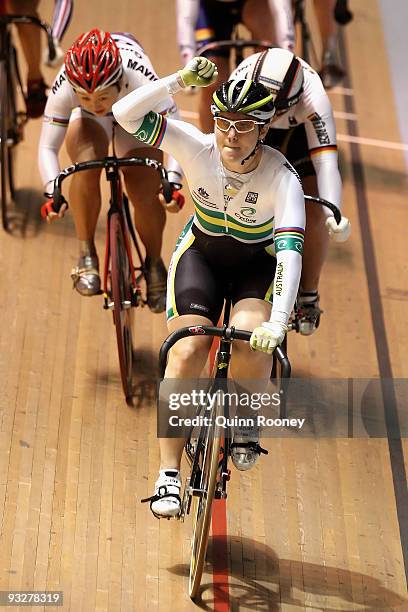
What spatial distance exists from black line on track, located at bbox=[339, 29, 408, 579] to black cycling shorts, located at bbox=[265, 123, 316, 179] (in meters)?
1.16

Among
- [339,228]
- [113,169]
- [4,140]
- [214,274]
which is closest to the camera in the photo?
[214,274]

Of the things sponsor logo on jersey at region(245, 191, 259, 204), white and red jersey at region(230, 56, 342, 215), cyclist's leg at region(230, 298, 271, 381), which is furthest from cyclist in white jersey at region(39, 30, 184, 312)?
cyclist's leg at region(230, 298, 271, 381)

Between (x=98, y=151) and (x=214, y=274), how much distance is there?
1135 millimetres

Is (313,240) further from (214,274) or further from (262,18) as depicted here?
(262,18)

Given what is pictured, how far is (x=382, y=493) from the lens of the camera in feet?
15.9

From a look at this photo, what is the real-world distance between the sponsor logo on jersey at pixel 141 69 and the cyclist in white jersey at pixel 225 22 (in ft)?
3.17

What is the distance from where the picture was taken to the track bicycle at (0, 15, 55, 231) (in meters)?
6.27

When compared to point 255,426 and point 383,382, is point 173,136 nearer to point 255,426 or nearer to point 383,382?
point 255,426

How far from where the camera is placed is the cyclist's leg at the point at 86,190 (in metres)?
5.09

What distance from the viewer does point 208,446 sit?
4000 millimetres

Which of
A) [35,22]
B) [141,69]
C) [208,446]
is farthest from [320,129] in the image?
[35,22]

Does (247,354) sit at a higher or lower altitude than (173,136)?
lower

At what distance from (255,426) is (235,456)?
5.2 inches

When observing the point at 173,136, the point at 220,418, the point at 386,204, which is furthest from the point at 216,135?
the point at 386,204
